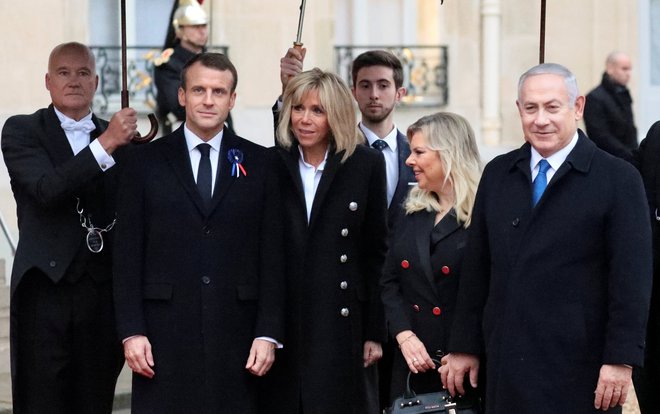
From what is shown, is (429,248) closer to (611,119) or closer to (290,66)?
(290,66)

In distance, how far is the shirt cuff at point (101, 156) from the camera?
6.33m

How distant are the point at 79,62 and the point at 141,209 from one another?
91cm

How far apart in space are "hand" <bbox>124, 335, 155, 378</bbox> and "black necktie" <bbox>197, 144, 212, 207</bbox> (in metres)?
0.54

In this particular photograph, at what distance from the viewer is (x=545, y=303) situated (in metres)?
5.39

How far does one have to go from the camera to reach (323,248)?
6.36 metres

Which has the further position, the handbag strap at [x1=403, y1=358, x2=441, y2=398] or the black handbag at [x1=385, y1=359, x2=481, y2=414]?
the handbag strap at [x1=403, y1=358, x2=441, y2=398]

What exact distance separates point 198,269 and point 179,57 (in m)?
5.54

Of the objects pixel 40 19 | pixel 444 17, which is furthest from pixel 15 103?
pixel 444 17

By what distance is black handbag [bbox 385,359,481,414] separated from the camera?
583 cm

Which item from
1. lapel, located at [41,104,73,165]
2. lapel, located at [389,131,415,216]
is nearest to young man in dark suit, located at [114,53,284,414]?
lapel, located at [41,104,73,165]

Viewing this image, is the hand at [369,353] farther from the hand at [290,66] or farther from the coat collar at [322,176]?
the hand at [290,66]

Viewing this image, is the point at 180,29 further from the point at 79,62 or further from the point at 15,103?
the point at 79,62

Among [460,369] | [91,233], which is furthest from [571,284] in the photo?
[91,233]

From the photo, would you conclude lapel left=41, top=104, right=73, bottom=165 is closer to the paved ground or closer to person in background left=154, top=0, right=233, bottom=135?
the paved ground
